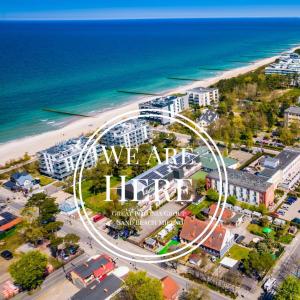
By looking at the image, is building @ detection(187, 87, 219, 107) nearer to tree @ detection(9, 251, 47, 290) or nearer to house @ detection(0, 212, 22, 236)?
house @ detection(0, 212, 22, 236)

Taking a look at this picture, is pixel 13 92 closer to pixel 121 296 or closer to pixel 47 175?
pixel 47 175

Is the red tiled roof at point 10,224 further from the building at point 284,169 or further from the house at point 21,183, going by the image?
the building at point 284,169

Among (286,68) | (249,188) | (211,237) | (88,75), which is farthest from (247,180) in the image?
(88,75)

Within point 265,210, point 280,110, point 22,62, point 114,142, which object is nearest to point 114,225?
point 265,210

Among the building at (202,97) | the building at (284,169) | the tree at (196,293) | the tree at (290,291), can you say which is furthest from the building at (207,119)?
the tree at (290,291)

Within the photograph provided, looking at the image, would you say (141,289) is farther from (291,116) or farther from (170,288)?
(291,116)
